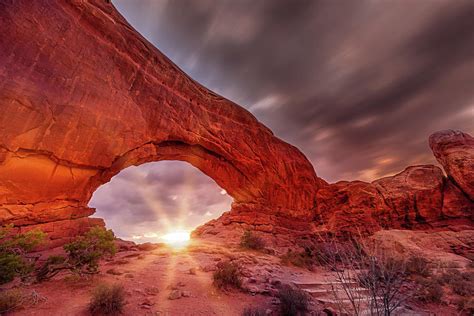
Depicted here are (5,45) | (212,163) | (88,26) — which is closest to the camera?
(5,45)

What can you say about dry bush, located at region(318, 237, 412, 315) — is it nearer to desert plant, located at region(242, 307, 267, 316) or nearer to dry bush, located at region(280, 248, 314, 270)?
dry bush, located at region(280, 248, 314, 270)

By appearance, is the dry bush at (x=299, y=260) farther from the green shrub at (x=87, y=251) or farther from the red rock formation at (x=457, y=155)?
the red rock formation at (x=457, y=155)

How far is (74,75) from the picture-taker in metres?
9.20

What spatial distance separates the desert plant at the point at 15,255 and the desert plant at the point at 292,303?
7.09 metres

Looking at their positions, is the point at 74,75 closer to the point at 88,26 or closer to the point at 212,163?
the point at 88,26

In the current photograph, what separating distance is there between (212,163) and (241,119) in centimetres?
448

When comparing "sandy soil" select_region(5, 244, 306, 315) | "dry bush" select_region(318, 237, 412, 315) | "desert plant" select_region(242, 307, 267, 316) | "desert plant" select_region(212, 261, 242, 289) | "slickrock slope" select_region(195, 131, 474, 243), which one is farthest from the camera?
"slickrock slope" select_region(195, 131, 474, 243)

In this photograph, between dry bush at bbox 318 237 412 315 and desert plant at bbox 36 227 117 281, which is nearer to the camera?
dry bush at bbox 318 237 412 315

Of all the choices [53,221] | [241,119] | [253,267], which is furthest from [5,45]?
[241,119]

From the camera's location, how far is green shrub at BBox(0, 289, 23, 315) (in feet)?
15.8

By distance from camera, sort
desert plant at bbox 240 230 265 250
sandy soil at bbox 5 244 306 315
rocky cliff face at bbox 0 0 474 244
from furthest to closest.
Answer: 1. desert plant at bbox 240 230 265 250
2. rocky cliff face at bbox 0 0 474 244
3. sandy soil at bbox 5 244 306 315

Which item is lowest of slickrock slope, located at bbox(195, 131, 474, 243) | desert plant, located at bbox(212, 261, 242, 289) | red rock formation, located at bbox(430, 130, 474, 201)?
desert plant, located at bbox(212, 261, 242, 289)

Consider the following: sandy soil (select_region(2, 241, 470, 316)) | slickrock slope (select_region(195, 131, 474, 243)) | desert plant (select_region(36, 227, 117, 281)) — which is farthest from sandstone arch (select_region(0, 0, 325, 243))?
slickrock slope (select_region(195, 131, 474, 243))

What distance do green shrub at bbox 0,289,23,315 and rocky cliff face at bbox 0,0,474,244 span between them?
14.4ft
